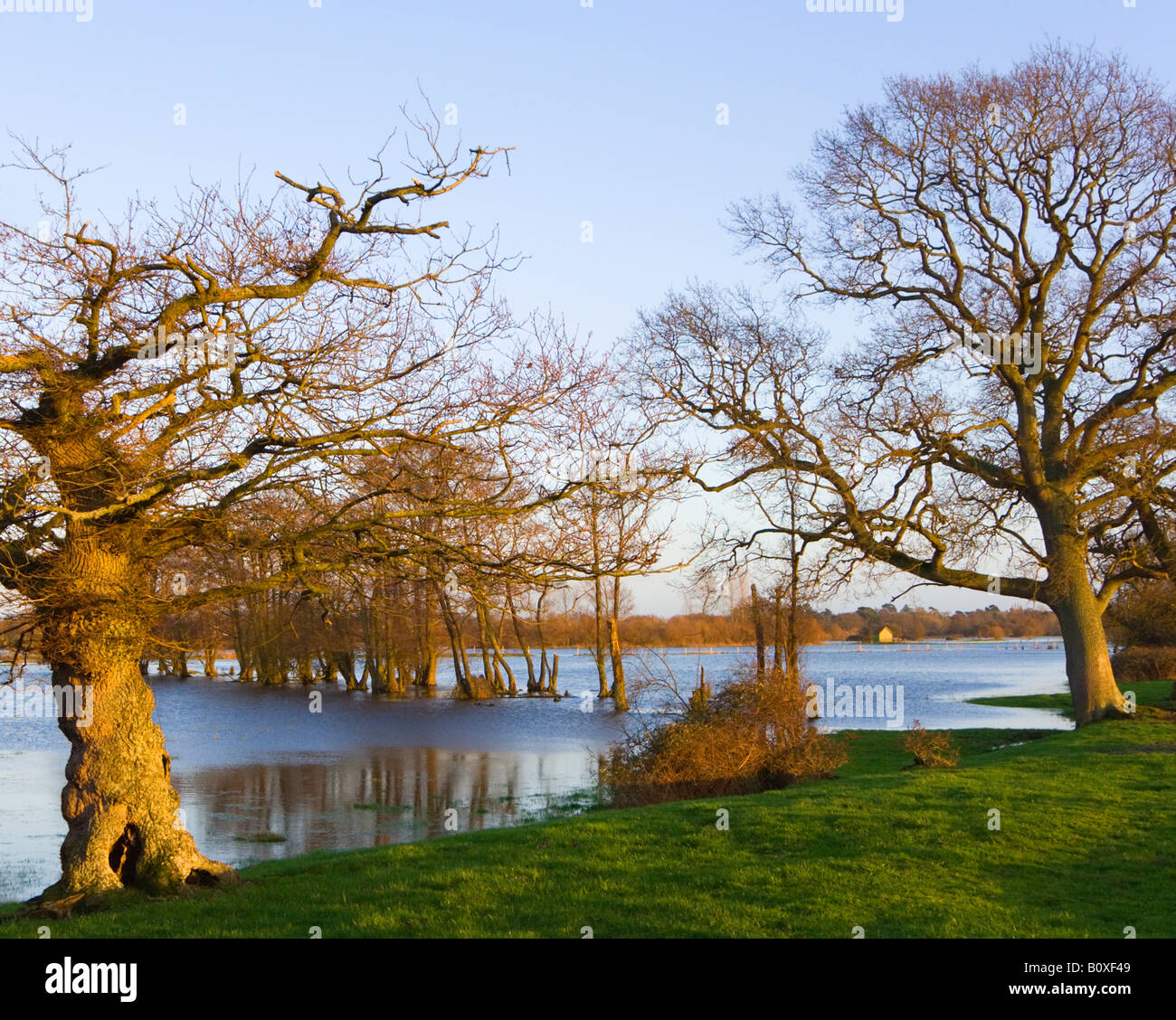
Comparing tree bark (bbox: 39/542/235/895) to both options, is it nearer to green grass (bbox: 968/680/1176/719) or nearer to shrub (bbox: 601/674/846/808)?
shrub (bbox: 601/674/846/808)

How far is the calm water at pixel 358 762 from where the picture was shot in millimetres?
16734

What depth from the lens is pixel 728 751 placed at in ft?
58.5

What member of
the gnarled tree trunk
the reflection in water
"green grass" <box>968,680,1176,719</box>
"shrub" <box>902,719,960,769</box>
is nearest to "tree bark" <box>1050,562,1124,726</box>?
the gnarled tree trunk

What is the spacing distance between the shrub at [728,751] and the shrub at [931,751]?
1.38 meters

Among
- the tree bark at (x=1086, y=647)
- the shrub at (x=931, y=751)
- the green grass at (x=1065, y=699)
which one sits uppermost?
the tree bark at (x=1086, y=647)

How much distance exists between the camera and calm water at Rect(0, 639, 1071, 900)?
16.7 metres

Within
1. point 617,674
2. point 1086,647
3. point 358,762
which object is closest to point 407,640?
point 617,674

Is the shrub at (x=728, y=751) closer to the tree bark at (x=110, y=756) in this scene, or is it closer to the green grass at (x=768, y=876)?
the green grass at (x=768, y=876)

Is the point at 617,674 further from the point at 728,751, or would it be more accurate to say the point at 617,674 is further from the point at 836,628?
the point at 836,628

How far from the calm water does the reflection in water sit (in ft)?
0.15

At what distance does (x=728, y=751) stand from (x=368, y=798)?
7.70 metres

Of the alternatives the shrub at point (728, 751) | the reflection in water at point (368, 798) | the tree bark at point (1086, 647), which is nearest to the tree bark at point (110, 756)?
the reflection in water at point (368, 798)

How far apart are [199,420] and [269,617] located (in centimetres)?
5740
